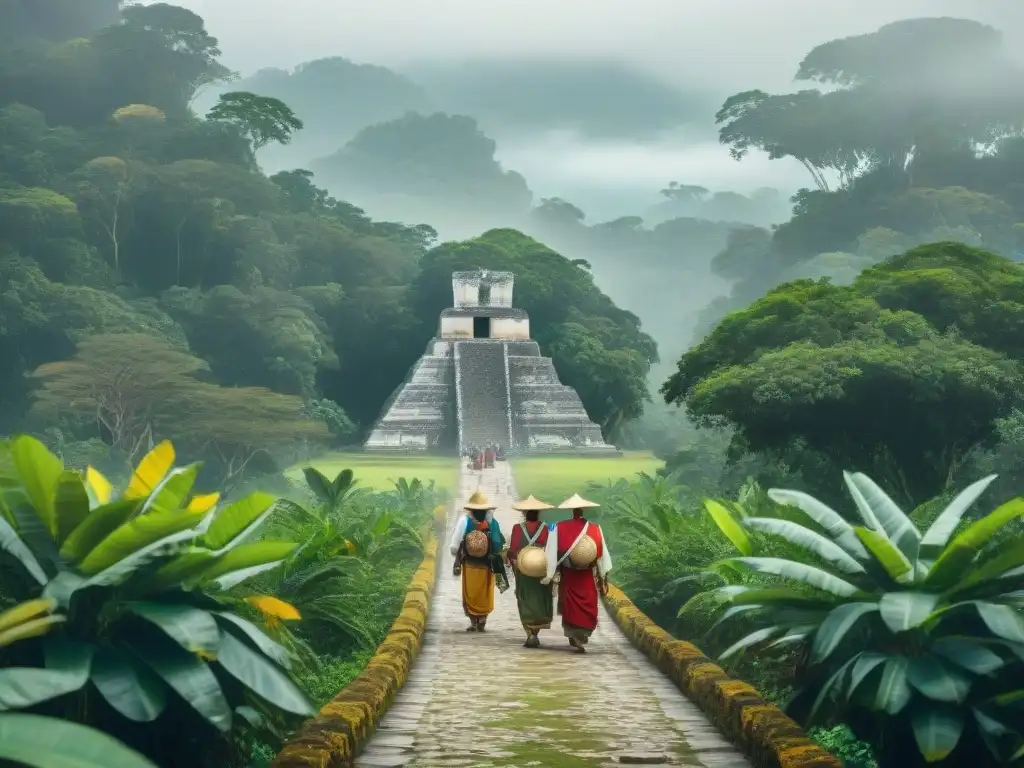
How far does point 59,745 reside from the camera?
3.54 metres

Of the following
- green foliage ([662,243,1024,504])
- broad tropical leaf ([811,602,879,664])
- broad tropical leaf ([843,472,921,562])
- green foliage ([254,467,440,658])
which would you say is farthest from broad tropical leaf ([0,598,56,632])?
green foliage ([662,243,1024,504])

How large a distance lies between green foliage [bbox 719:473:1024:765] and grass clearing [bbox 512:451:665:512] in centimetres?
2159

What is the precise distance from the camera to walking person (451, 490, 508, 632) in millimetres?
11172

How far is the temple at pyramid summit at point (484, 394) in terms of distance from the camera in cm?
4659

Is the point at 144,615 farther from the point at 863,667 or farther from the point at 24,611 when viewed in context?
the point at 863,667

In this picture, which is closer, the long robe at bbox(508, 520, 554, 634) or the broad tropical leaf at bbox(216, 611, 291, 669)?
the broad tropical leaf at bbox(216, 611, 291, 669)

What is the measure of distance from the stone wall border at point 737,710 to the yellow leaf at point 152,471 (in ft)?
9.52

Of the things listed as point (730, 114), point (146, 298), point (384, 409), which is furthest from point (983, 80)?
point (146, 298)

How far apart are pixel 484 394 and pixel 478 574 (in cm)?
3919

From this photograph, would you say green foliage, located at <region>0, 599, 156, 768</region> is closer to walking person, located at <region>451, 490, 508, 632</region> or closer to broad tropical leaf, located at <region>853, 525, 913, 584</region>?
broad tropical leaf, located at <region>853, 525, 913, 584</region>

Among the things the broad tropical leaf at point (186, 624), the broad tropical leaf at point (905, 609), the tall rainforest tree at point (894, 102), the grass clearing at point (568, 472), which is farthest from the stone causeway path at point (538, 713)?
the tall rainforest tree at point (894, 102)

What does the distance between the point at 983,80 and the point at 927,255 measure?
168 ft

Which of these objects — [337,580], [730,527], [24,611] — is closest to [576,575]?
[337,580]

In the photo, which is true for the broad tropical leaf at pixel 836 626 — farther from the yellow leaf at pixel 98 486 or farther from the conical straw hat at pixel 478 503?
the conical straw hat at pixel 478 503
